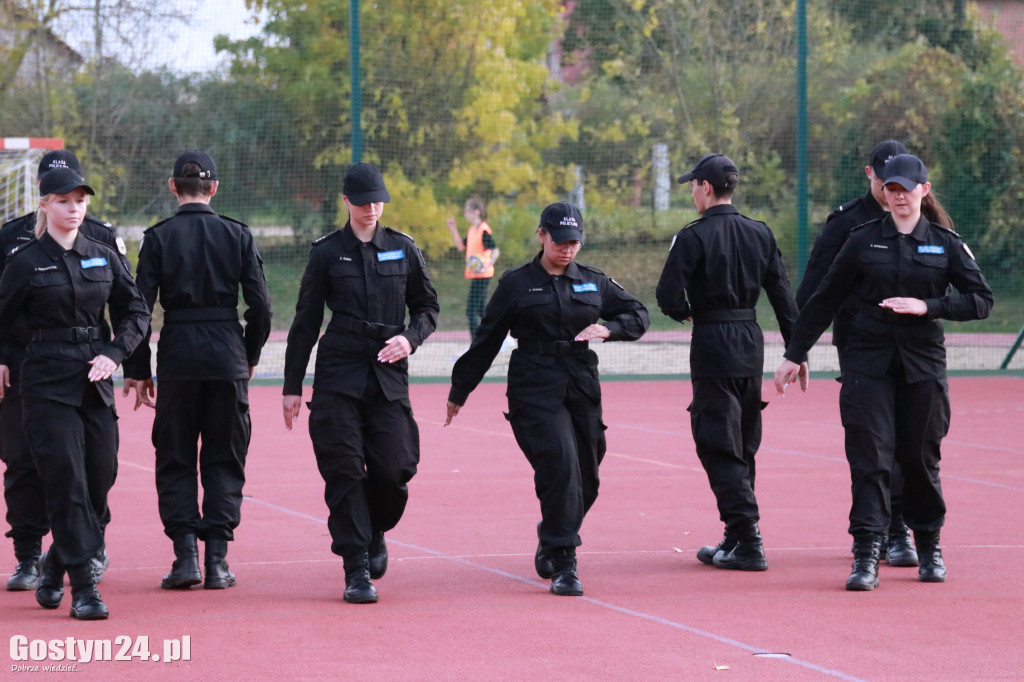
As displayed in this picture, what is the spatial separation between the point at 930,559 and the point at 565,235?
222 centimetres

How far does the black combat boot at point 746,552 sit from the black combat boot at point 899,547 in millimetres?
627

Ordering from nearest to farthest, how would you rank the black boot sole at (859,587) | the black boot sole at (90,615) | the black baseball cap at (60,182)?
the black boot sole at (90,615)
the black baseball cap at (60,182)
the black boot sole at (859,587)

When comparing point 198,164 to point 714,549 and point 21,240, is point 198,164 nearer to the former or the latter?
point 21,240

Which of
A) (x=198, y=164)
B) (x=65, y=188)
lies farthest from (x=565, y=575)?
(x=65, y=188)

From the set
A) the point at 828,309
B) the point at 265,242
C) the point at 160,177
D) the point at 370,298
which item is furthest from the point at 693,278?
the point at 160,177

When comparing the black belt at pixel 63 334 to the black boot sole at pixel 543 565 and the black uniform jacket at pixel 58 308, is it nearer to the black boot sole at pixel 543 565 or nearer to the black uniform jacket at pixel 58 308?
the black uniform jacket at pixel 58 308

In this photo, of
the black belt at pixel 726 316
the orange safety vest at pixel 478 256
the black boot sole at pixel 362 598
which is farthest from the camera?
the orange safety vest at pixel 478 256

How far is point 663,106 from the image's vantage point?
21234 mm

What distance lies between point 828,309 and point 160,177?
1397cm

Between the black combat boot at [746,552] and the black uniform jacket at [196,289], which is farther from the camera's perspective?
the black combat boot at [746,552]

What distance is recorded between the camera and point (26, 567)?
6.85m

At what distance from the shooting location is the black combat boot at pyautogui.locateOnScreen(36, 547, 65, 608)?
629cm

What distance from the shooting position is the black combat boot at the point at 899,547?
7.18m

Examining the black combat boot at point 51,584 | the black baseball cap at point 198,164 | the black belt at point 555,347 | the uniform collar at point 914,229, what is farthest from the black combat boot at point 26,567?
the uniform collar at point 914,229
